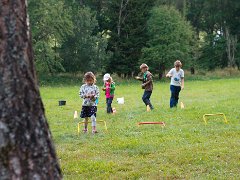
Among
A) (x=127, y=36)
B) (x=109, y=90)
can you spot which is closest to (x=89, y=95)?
(x=109, y=90)

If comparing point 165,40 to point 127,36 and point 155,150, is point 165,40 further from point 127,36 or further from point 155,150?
point 155,150

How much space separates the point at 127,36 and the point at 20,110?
47096 millimetres

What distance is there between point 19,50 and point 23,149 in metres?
0.80

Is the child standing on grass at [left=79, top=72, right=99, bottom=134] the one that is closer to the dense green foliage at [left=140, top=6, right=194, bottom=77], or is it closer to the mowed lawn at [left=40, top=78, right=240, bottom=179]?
the mowed lawn at [left=40, top=78, right=240, bottom=179]

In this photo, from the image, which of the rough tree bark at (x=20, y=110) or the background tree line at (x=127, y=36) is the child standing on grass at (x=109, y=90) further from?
the background tree line at (x=127, y=36)

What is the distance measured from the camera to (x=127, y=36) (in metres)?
50.2

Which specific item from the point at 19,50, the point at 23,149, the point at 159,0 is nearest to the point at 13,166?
the point at 23,149

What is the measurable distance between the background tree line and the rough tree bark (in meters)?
39.6

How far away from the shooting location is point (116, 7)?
167 ft

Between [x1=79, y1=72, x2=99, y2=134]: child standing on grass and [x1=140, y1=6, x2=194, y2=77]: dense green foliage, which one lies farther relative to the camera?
[x1=140, y1=6, x2=194, y2=77]: dense green foliage

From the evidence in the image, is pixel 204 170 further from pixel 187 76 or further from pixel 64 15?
pixel 187 76

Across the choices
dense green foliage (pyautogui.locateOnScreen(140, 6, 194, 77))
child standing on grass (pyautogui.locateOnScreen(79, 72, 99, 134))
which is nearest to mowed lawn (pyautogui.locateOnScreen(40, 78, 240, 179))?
child standing on grass (pyautogui.locateOnScreen(79, 72, 99, 134))

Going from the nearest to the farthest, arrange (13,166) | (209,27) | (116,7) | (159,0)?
(13,166), (116,7), (159,0), (209,27)

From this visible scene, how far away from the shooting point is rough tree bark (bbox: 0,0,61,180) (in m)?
3.51
